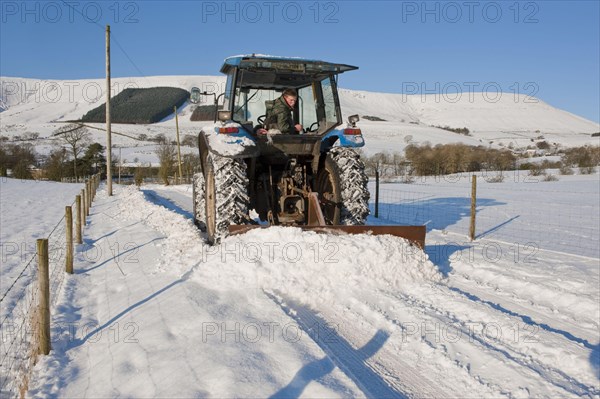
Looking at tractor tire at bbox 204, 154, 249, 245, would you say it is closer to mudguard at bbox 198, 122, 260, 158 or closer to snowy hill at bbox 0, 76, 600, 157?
mudguard at bbox 198, 122, 260, 158

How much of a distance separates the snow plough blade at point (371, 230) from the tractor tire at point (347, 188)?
0.87 metres

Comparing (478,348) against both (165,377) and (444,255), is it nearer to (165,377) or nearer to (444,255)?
(165,377)

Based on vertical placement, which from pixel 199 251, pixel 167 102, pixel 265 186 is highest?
pixel 167 102

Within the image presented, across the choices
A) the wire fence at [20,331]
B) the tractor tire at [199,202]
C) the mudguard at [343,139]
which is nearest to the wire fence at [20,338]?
the wire fence at [20,331]

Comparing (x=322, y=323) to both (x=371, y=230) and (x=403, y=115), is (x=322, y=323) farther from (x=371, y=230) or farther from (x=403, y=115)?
(x=403, y=115)

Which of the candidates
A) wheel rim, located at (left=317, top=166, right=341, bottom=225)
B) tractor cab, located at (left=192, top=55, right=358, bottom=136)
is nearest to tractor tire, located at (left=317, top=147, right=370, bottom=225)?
wheel rim, located at (left=317, top=166, right=341, bottom=225)

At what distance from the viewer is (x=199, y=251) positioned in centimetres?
616

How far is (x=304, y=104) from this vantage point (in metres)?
7.22

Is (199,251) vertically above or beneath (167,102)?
beneath

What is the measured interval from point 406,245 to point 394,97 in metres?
120

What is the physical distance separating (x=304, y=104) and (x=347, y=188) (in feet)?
5.29

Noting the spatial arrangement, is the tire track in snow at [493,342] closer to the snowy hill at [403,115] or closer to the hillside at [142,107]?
the snowy hill at [403,115]

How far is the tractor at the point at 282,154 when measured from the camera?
5895mm

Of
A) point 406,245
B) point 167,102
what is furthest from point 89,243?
point 167,102
